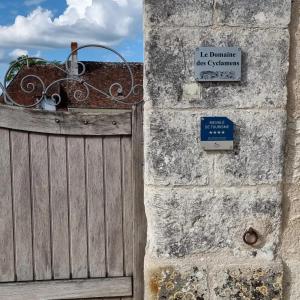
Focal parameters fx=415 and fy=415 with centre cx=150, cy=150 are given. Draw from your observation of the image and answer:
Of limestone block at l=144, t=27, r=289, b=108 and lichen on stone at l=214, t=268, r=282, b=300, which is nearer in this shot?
limestone block at l=144, t=27, r=289, b=108

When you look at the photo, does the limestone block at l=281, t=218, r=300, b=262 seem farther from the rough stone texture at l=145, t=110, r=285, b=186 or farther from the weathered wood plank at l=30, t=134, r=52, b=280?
the weathered wood plank at l=30, t=134, r=52, b=280

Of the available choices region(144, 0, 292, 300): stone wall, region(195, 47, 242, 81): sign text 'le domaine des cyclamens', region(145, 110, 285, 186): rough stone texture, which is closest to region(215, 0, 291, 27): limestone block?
region(144, 0, 292, 300): stone wall

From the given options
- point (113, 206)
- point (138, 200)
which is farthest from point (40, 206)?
point (138, 200)

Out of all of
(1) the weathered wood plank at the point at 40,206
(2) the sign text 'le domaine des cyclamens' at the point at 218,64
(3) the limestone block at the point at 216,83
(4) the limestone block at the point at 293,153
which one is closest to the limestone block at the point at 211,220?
(4) the limestone block at the point at 293,153

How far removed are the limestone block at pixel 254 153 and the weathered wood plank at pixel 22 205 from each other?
101cm

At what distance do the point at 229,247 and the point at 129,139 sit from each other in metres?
0.77

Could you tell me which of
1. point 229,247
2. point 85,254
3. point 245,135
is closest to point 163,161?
point 245,135

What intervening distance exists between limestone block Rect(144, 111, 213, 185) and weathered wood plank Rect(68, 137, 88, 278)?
1.65 feet

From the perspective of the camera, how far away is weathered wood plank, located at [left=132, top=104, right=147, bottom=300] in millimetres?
2211

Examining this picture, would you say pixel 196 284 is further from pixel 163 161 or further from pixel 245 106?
pixel 245 106

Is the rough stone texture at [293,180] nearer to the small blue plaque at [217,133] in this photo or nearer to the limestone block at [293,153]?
the limestone block at [293,153]

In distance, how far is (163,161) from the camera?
1860mm

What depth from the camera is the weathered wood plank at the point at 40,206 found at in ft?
7.22

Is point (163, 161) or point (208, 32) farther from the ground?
point (208, 32)
